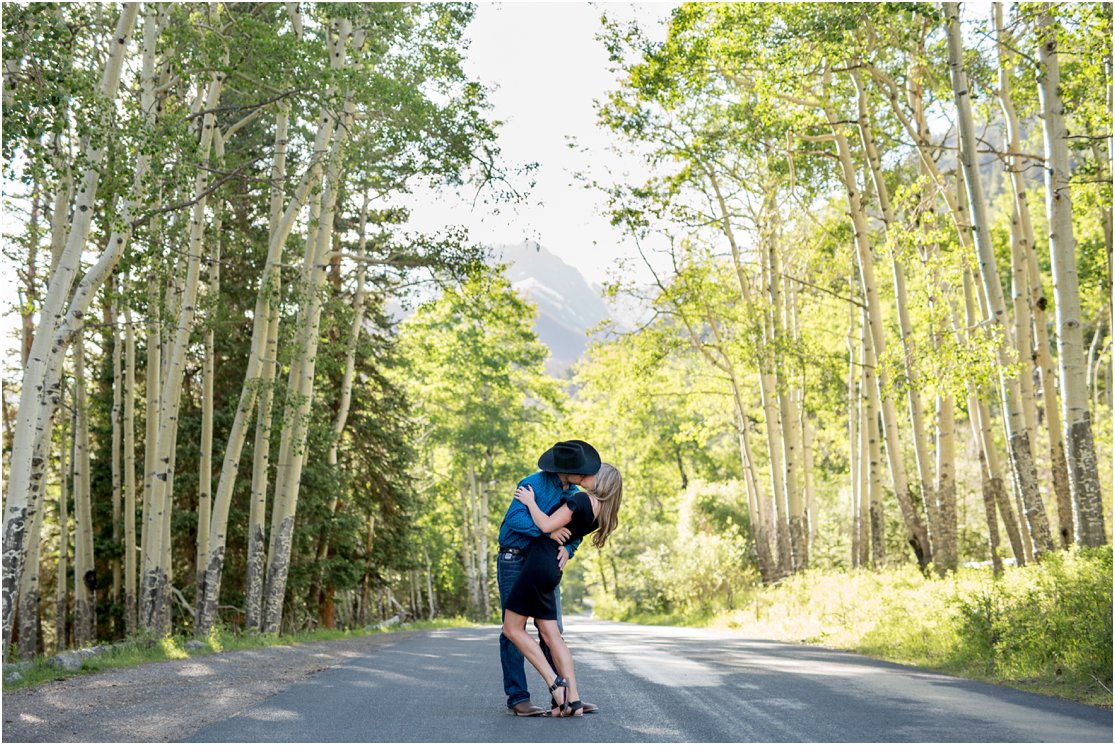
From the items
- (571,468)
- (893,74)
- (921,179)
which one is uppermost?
(893,74)

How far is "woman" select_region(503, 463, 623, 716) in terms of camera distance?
6734 mm

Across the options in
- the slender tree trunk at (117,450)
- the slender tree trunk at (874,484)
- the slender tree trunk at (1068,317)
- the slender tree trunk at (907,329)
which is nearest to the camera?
the slender tree trunk at (1068,317)

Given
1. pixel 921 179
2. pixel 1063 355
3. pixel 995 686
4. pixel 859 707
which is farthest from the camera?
pixel 921 179

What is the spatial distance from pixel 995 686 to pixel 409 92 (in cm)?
1187

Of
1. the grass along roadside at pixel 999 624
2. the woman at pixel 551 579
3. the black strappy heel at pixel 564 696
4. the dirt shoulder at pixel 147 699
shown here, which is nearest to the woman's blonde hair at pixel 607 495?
the woman at pixel 551 579

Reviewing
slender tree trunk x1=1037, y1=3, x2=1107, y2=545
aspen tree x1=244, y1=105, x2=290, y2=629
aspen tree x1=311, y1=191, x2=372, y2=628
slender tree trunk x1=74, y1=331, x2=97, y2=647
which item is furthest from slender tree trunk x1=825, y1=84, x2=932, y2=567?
slender tree trunk x1=74, y1=331, x2=97, y2=647

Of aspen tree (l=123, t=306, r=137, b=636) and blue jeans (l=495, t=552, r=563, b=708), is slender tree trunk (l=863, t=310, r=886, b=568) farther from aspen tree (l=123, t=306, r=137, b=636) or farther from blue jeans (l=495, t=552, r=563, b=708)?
aspen tree (l=123, t=306, r=137, b=636)

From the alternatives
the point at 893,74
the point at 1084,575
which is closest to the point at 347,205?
the point at 893,74

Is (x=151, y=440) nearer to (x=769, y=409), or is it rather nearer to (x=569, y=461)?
(x=769, y=409)

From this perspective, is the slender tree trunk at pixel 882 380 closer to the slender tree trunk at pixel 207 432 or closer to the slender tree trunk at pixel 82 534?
the slender tree trunk at pixel 207 432

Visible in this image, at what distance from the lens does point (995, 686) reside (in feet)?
29.6

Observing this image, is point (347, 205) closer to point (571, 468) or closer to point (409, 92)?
point (409, 92)

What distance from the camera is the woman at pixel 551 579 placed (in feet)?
22.1

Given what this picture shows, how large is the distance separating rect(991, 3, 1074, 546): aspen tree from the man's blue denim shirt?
7391 millimetres
